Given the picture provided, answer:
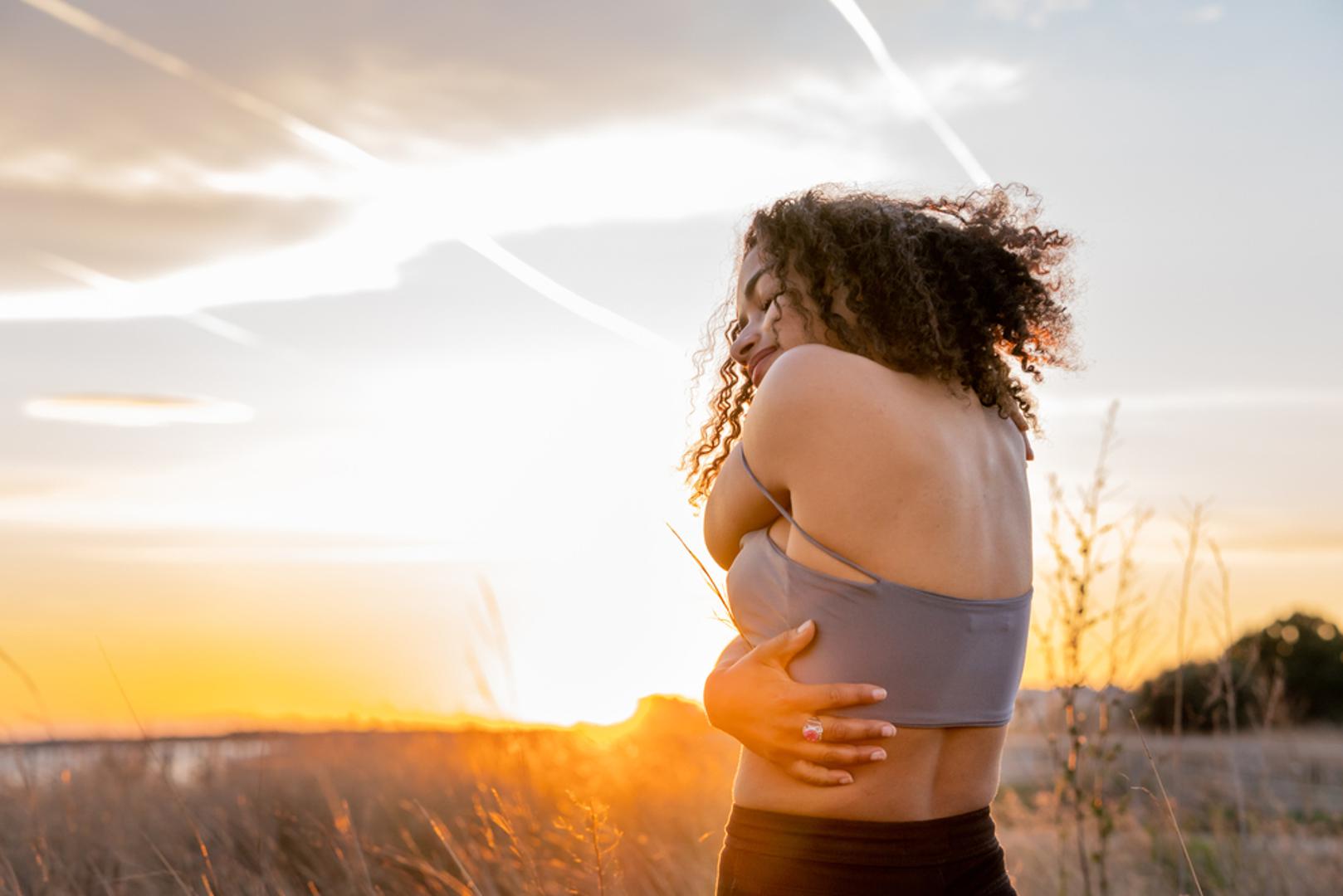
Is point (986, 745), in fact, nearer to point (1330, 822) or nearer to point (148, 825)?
point (148, 825)

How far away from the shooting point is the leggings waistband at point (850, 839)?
1755 mm

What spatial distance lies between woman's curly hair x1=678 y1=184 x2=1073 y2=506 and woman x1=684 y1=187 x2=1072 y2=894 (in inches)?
1.2

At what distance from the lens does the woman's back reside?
1767 millimetres

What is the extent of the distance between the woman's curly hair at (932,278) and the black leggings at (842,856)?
75 centimetres

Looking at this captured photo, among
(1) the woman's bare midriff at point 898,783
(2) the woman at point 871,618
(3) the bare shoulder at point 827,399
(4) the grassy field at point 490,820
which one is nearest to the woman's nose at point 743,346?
(2) the woman at point 871,618

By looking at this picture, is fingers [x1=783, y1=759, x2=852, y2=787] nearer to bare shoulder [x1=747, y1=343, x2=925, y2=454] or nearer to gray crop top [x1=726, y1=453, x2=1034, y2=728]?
gray crop top [x1=726, y1=453, x2=1034, y2=728]

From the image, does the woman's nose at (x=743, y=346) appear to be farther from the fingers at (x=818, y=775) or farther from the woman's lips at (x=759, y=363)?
the fingers at (x=818, y=775)

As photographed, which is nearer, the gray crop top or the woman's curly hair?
the gray crop top

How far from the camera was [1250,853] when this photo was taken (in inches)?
206

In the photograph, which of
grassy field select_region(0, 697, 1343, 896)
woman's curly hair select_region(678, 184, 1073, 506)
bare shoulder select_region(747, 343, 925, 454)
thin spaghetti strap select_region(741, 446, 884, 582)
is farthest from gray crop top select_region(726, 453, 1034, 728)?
grassy field select_region(0, 697, 1343, 896)

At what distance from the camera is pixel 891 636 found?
176 cm

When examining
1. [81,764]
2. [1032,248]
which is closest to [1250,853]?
[1032,248]

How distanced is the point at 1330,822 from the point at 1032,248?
252 inches

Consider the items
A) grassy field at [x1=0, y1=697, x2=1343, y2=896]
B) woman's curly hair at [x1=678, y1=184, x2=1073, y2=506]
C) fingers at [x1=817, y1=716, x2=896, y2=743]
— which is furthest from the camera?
grassy field at [x1=0, y1=697, x2=1343, y2=896]
